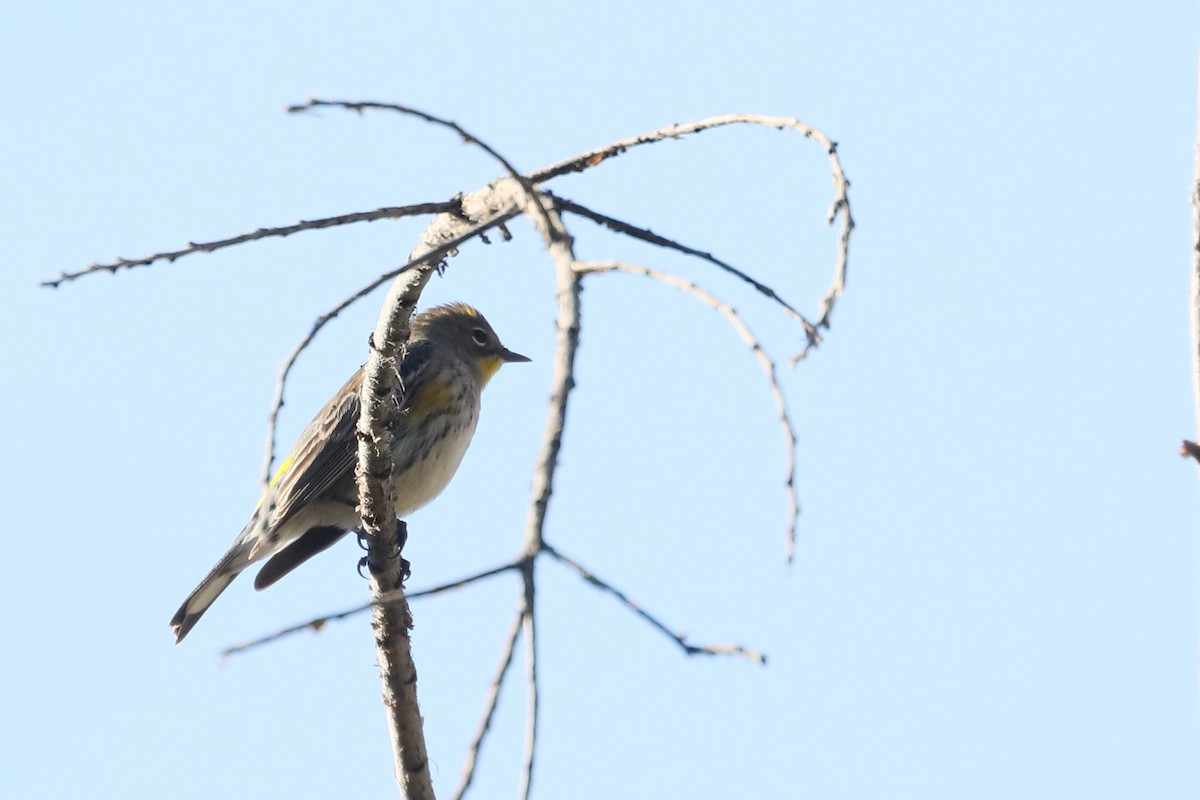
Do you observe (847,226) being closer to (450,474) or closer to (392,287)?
(392,287)

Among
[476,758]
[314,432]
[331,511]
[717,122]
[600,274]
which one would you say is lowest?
[476,758]

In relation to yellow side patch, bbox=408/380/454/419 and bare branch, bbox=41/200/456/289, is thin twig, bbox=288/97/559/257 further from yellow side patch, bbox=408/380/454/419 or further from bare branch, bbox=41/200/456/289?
yellow side patch, bbox=408/380/454/419

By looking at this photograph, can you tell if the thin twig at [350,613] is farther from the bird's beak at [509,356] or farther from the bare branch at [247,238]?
the bird's beak at [509,356]

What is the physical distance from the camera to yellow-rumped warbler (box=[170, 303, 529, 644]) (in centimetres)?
746

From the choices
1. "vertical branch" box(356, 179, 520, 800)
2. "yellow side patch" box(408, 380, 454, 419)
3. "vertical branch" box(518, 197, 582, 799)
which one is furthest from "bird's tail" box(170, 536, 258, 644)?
"vertical branch" box(518, 197, 582, 799)

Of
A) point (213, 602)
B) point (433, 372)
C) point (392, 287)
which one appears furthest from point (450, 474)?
point (392, 287)

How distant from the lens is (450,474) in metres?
7.76

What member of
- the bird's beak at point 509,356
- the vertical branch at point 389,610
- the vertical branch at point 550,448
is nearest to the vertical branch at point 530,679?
the vertical branch at point 550,448

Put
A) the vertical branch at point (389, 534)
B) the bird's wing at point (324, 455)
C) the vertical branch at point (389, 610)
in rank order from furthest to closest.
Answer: the bird's wing at point (324, 455) → the vertical branch at point (389, 610) → the vertical branch at point (389, 534)

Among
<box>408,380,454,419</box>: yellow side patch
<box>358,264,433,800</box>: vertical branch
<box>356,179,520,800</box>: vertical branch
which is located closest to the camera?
<box>356,179,520,800</box>: vertical branch

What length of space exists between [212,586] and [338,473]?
43.9 inches

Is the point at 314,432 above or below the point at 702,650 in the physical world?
above

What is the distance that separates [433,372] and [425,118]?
5.19 metres

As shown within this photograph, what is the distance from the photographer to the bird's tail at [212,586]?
7.76m
